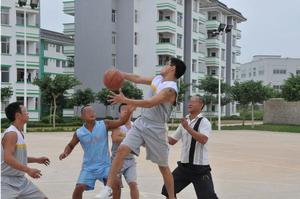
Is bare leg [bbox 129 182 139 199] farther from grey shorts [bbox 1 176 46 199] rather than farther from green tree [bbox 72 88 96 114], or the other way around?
green tree [bbox 72 88 96 114]

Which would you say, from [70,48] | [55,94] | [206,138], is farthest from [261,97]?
[206,138]

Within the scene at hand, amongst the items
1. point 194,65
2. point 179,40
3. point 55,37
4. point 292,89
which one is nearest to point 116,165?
point 292,89

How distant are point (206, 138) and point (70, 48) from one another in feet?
152

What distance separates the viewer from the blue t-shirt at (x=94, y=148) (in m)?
6.16

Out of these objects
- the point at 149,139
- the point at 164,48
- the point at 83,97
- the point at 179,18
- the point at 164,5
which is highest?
the point at 164,5

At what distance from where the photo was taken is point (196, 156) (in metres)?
6.27

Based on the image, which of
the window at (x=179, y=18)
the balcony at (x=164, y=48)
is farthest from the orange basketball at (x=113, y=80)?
the window at (x=179, y=18)

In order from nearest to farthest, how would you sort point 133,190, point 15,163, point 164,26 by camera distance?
point 15,163, point 133,190, point 164,26

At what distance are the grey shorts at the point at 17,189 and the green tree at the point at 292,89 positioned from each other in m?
41.2

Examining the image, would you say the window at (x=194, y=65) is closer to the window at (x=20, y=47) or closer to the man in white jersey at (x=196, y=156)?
the window at (x=20, y=47)

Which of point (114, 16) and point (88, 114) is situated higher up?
point (114, 16)

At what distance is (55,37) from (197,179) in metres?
54.0

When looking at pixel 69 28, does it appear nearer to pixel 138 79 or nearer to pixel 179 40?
pixel 179 40

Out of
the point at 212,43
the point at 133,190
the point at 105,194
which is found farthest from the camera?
the point at 212,43
